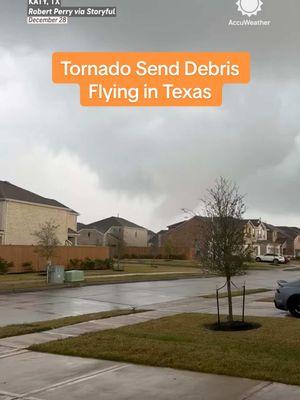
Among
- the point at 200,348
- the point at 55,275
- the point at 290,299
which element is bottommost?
the point at 200,348

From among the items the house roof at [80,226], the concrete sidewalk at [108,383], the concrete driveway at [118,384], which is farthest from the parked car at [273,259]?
the concrete driveway at [118,384]

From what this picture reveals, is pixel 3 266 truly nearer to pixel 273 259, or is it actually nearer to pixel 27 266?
pixel 27 266

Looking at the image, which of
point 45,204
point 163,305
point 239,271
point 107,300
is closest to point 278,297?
point 239,271

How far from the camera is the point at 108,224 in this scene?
95188 millimetres

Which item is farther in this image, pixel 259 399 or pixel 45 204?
pixel 45 204

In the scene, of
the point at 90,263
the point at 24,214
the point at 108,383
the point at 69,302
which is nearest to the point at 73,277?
the point at 69,302

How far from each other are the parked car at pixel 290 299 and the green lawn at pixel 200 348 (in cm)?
242

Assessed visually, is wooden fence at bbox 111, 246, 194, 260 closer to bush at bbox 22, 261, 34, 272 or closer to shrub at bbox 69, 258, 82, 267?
shrub at bbox 69, 258, 82, 267

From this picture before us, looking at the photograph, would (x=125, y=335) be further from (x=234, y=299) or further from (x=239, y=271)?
(x=234, y=299)

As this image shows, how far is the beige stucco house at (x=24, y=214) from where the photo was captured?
45781 millimetres

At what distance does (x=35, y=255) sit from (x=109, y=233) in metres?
53.1

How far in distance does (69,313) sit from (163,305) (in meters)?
3.44

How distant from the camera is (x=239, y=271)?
1245 centimetres

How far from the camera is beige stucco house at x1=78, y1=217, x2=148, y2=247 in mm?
92150
